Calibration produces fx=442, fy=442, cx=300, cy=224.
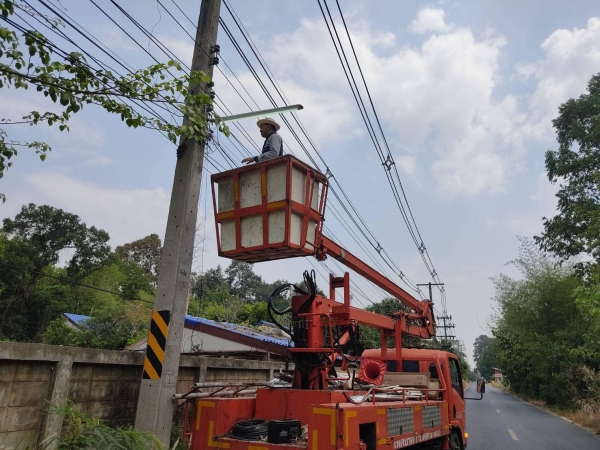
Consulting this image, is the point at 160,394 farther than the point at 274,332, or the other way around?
the point at 274,332

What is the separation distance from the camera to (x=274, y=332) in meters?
21.7

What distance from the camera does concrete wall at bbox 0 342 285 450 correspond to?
420 cm

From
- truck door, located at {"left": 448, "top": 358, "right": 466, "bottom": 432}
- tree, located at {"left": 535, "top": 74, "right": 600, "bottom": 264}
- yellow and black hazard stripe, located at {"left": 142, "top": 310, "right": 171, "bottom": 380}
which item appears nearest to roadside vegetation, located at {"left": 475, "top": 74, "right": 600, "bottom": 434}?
tree, located at {"left": 535, "top": 74, "right": 600, "bottom": 264}

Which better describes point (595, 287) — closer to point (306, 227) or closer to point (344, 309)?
point (344, 309)

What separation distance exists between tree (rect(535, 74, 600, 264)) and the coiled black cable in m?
20.6

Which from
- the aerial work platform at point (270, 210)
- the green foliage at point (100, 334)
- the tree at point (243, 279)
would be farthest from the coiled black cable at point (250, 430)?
the tree at point (243, 279)

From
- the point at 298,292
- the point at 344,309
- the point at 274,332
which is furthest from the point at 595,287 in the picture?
the point at 274,332

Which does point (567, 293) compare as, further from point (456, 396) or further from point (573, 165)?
point (456, 396)

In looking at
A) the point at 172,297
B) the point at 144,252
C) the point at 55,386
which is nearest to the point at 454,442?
the point at 172,297

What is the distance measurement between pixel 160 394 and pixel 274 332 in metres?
16.6

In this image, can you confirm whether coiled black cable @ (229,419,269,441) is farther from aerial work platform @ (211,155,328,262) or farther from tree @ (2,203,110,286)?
tree @ (2,203,110,286)

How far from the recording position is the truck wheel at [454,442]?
755 centimetres

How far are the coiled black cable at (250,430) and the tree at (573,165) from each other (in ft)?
67.6

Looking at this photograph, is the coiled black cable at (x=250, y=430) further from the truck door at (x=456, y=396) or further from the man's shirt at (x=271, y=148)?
the truck door at (x=456, y=396)
